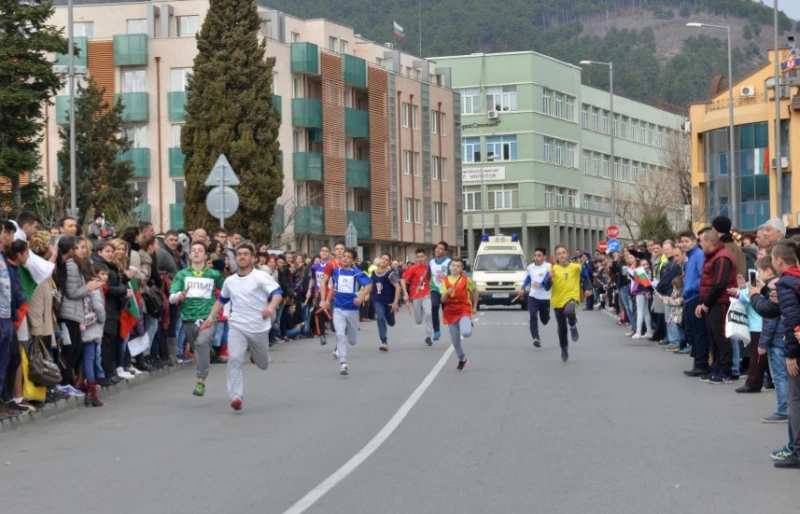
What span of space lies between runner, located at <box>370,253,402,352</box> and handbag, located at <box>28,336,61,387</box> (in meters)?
12.1

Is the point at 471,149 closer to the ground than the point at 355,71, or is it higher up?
closer to the ground

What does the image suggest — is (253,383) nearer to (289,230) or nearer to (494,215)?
(289,230)

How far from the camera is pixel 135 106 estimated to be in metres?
72.6

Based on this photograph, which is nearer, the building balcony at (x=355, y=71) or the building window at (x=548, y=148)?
the building balcony at (x=355, y=71)

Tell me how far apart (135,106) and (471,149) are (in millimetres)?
42580

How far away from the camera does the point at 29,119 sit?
49188 millimetres

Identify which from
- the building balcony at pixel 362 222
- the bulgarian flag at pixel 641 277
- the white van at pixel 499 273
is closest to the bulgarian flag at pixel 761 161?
the building balcony at pixel 362 222

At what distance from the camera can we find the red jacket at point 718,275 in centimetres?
1912

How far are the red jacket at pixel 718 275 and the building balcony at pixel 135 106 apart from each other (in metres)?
56.1

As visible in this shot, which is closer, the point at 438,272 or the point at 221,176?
the point at 221,176

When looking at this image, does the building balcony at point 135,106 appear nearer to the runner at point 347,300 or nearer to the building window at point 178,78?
the building window at point 178,78

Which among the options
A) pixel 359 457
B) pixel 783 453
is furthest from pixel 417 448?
pixel 783 453

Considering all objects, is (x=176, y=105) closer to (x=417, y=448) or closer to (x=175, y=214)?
(x=175, y=214)

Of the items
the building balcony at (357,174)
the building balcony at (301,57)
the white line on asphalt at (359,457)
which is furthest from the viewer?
the building balcony at (357,174)
